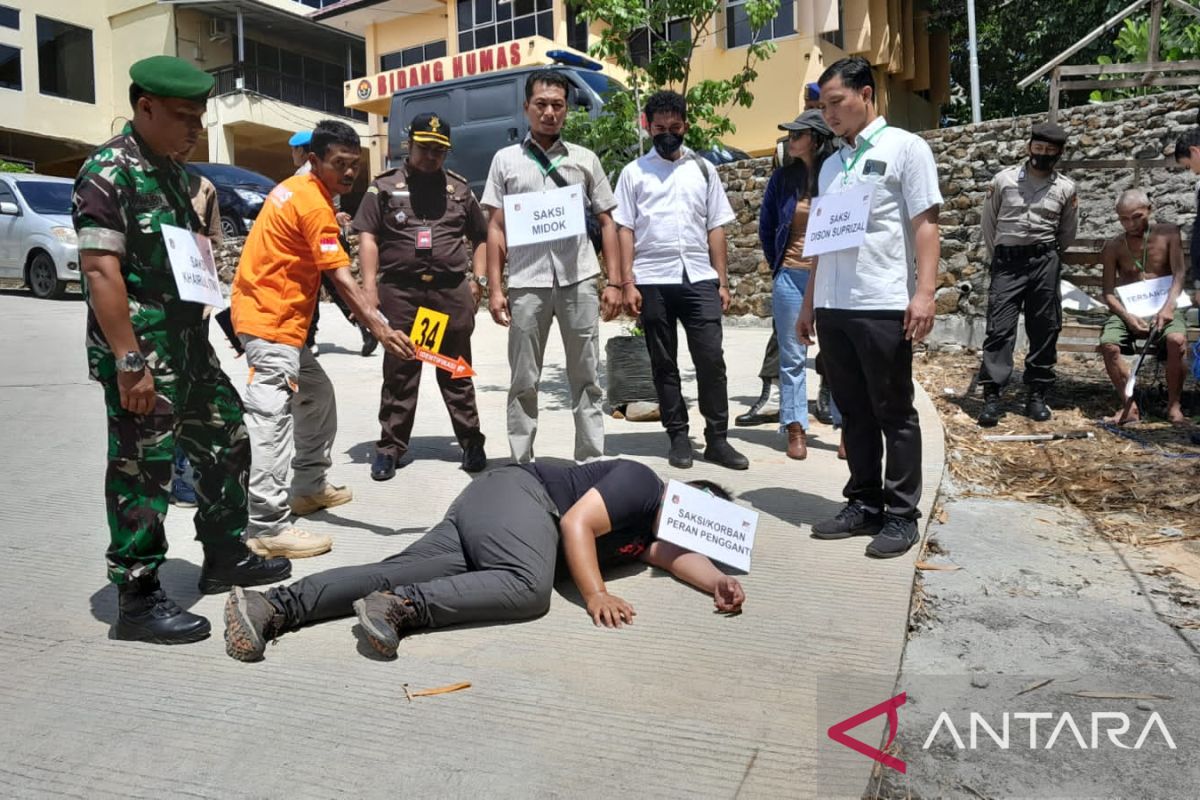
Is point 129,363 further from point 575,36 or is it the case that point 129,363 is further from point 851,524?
point 575,36

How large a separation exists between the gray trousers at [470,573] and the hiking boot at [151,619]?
0.91 feet

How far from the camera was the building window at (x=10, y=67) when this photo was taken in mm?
23859

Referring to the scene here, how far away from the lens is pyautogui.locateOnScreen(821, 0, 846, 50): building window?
60.6ft

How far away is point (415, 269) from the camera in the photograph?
5320 mm

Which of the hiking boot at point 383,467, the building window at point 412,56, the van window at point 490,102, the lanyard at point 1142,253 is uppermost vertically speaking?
the building window at point 412,56

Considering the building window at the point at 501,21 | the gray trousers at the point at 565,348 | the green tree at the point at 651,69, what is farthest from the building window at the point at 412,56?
the gray trousers at the point at 565,348

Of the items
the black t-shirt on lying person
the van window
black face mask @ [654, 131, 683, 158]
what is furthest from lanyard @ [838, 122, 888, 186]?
the van window

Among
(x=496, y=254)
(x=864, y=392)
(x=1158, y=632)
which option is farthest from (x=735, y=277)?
(x=1158, y=632)

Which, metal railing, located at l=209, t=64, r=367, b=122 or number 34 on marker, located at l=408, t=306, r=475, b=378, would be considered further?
metal railing, located at l=209, t=64, r=367, b=122

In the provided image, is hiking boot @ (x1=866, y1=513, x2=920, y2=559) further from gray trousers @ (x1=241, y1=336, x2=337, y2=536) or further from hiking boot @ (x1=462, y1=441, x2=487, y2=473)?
gray trousers @ (x1=241, y1=336, x2=337, y2=536)

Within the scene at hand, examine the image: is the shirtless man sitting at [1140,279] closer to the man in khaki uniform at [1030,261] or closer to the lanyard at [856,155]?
the man in khaki uniform at [1030,261]

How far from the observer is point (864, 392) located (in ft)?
13.6

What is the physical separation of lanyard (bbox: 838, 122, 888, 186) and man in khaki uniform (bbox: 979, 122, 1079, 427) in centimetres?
298

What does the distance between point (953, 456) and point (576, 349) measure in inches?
94.8
